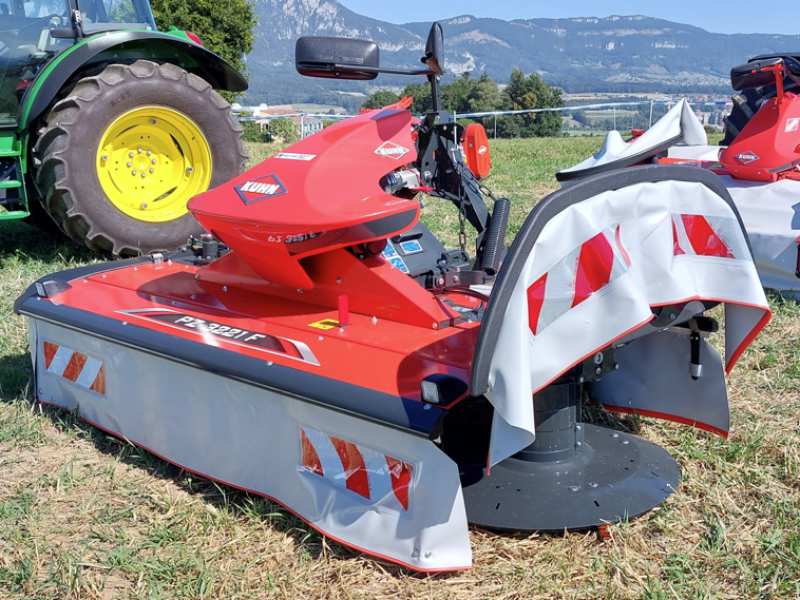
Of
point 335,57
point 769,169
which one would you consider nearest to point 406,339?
point 335,57

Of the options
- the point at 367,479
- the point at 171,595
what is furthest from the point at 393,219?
the point at 171,595

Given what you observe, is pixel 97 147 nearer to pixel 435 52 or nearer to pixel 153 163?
pixel 153 163

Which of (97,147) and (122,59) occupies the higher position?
(122,59)

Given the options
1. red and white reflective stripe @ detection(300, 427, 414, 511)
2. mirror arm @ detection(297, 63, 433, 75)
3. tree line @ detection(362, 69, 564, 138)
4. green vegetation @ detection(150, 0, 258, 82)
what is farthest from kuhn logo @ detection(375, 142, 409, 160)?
green vegetation @ detection(150, 0, 258, 82)

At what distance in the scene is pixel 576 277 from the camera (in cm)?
190

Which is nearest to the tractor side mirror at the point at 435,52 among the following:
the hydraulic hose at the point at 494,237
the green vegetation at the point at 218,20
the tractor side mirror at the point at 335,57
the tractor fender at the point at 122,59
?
the tractor side mirror at the point at 335,57

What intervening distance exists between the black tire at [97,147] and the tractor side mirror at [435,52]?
2.41 m

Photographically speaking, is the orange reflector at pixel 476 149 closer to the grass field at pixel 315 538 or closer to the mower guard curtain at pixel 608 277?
the grass field at pixel 315 538

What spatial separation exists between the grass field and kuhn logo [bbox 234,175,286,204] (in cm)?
97

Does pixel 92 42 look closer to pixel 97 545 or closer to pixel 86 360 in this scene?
pixel 86 360

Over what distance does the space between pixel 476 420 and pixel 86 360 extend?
1.45m

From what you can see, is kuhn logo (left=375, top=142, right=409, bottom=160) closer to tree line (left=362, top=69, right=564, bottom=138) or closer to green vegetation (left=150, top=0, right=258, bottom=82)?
tree line (left=362, top=69, right=564, bottom=138)

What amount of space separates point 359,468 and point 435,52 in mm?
1531

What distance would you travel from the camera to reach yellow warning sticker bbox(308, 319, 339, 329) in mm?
2605
